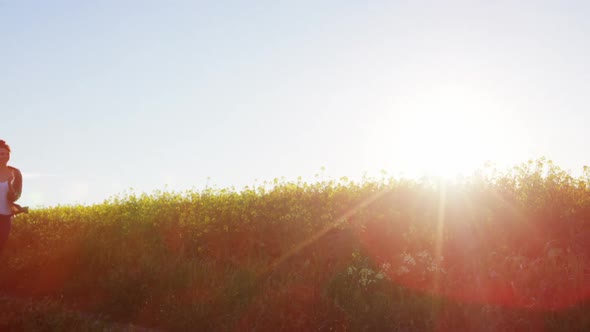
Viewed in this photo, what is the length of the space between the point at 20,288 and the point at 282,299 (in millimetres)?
8012

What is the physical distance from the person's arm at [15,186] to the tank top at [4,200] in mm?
79

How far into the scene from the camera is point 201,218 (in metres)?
12.6

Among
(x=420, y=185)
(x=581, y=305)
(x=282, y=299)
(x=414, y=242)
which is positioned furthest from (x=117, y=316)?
(x=581, y=305)

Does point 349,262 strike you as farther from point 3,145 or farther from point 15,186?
point 3,145

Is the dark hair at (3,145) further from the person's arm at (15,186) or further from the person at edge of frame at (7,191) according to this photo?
the person's arm at (15,186)

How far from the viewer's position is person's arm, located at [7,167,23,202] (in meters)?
10.7

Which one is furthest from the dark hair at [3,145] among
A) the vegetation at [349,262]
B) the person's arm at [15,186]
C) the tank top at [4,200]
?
the vegetation at [349,262]

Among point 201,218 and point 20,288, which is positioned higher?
point 201,218

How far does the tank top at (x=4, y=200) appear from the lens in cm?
1067

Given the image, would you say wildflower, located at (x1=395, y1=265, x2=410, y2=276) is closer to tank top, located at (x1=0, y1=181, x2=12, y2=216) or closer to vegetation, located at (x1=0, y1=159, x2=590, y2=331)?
vegetation, located at (x1=0, y1=159, x2=590, y2=331)

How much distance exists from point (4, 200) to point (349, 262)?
7211 mm

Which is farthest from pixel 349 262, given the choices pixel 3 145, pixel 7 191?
pixel 3 145

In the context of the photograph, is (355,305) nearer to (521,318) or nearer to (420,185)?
(521,318)

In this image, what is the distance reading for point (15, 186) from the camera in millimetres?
10953
